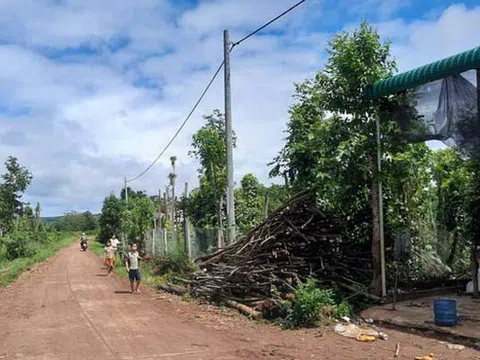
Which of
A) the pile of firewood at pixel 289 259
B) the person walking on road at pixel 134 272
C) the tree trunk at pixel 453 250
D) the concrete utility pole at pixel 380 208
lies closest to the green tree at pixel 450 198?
the tree trunk at pixel 453 250

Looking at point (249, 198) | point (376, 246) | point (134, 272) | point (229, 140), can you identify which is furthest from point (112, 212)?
point (376, 246)

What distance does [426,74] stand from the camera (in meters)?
10.8

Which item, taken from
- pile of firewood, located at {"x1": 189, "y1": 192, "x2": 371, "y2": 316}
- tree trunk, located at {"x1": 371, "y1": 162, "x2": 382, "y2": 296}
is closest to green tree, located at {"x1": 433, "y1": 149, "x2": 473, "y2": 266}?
pile of firewood, located at {"x1": 189, "y1": 192, "x2": 371, "y2": 316}

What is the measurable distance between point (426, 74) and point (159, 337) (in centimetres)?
687

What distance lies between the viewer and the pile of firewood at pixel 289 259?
43.5 feet

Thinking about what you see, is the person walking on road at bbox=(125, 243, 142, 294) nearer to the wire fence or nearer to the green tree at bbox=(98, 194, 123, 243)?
the wire fence

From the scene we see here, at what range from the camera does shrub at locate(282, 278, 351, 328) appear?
34.6ft

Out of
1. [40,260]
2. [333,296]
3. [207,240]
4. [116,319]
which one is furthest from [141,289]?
[40,260]

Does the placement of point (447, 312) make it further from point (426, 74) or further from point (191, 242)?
point (191, 242)

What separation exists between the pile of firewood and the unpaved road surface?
808mm

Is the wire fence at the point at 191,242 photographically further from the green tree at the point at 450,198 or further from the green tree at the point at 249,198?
the green tree at the point at 450,198

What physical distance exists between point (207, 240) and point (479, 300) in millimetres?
12210

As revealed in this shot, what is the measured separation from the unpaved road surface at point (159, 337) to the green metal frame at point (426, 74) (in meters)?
4.68

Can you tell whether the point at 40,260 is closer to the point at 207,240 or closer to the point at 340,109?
the point at 207,240
